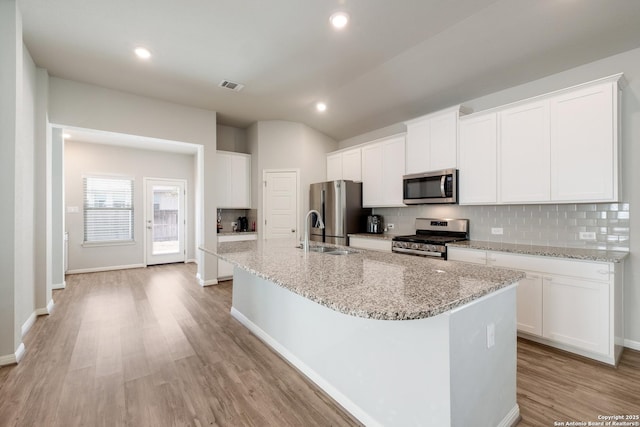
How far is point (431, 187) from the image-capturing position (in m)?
3.73

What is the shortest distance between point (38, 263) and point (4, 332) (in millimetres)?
1313

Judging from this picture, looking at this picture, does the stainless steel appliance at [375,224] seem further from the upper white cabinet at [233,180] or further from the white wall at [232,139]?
the white wall at [232,139]

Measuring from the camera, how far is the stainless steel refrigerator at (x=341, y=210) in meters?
4.70

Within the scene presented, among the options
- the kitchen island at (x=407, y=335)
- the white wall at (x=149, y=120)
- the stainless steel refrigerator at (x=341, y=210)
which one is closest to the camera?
the kitchen island at (x=407, y=335)

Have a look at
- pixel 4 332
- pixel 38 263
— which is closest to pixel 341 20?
pixel 4 332

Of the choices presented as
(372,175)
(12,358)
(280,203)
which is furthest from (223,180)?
(12,358)

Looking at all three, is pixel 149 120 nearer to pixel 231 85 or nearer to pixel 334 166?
pixel 231 85

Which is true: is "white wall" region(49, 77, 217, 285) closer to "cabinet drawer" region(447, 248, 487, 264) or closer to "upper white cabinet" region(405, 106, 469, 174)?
"upper white cabinet" region(405, 106, 469, 174)

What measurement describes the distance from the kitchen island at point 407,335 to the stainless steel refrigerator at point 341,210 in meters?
2.53

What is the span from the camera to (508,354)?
162 cm

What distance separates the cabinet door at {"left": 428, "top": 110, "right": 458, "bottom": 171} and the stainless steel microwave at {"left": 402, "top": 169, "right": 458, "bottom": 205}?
11 centimetres

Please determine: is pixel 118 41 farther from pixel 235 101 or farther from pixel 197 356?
pixel 197 356

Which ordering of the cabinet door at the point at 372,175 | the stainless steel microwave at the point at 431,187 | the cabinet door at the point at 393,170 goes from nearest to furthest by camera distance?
the stainless steel microwave at the point at 431,187
the cabinet door at the point at 393,170
the cabinet door at the point at 372,175

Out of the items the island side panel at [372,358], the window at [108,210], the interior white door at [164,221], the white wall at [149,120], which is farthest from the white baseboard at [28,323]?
the interior white door at [164,221]
